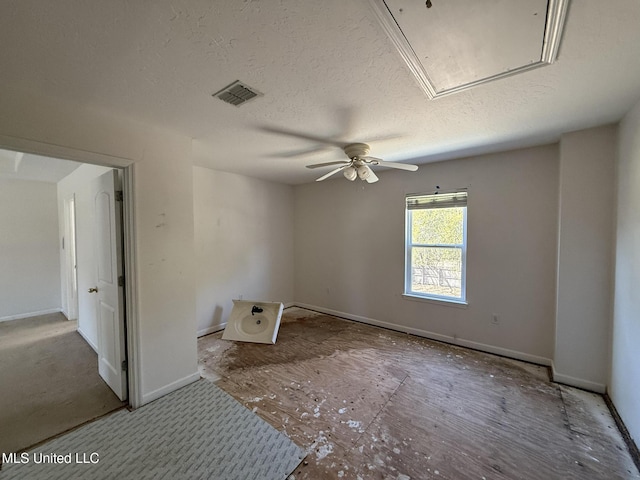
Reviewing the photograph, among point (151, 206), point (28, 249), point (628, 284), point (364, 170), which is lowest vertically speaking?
point (628, 284)

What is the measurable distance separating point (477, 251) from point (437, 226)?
577mm

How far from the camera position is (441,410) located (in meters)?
2.05

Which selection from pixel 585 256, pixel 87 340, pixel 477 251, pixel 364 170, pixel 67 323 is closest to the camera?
pixel 585 256

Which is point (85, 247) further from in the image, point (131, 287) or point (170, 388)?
point (170, 388)

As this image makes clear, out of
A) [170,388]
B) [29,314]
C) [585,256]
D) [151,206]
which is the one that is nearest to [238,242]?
[151,206]

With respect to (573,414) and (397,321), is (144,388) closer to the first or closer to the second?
(397,321)

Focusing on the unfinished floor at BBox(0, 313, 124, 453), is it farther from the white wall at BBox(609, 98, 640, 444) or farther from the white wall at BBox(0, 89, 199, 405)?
the white wall at BBox(609, 98, 640, 444)

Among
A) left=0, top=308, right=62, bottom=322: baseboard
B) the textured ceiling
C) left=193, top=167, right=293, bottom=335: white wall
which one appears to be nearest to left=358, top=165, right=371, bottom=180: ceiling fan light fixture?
the textured ceiling

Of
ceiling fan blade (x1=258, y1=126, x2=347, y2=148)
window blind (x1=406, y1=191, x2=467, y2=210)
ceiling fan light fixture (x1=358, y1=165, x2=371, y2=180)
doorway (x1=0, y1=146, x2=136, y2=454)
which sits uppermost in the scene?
ceiling fan blade (x1=258, y1=126, x2=347, y2=148)

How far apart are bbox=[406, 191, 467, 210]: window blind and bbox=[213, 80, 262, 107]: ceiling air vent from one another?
258 centimetres

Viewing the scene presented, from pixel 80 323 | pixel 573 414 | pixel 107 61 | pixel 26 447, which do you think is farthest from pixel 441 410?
pixel 80 323

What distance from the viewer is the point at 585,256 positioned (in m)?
2.27

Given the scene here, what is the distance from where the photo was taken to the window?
325cm

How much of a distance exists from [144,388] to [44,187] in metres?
4.67
